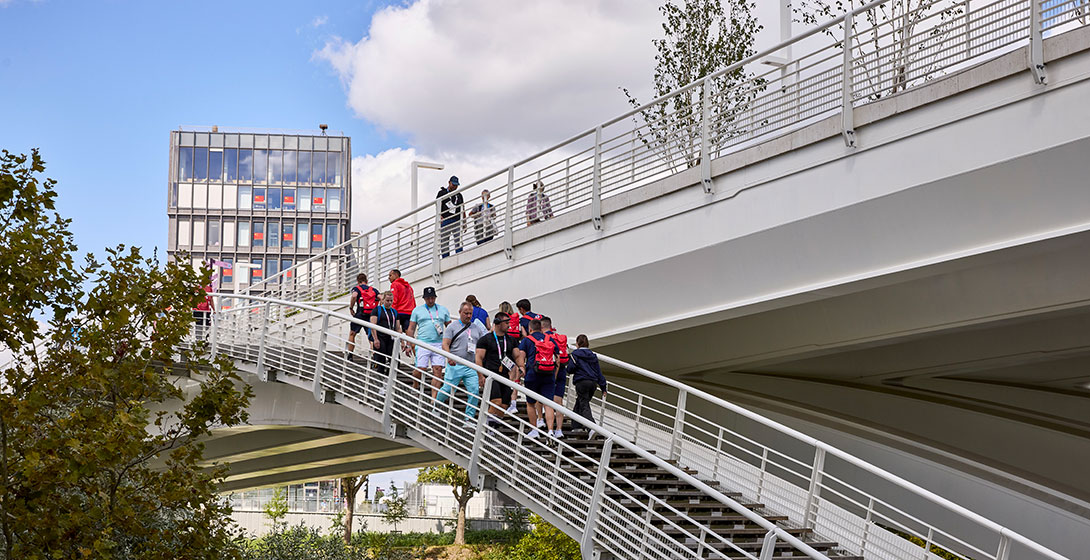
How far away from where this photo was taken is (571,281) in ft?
51.9

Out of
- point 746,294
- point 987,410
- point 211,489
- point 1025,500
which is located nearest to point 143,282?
point 211,489

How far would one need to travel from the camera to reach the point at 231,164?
256 ft

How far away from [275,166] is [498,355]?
6913 centimetres

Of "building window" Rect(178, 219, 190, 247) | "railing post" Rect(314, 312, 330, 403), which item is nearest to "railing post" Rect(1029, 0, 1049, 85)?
"railing post" Rect(314, 312, 330, 403)

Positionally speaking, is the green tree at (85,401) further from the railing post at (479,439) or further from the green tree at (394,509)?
the green tree at (394,509)

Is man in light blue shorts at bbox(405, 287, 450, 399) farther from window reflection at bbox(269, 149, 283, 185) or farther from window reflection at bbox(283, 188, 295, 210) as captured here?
window reflection at bbox(269, 149, 283, 185)

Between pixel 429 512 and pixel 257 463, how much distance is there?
30.0 m

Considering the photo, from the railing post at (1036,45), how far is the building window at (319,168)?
70900 mm

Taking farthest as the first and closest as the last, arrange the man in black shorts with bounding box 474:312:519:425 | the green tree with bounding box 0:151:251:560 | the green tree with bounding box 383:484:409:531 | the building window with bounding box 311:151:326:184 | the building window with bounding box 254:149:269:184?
the building window with bounding box 311:151:326:184
the building window with bounding box 254:149:269:184
the green tree with bounding box 383:484:409:531
the man in black shorts with bounding box 474:312:519:425
the green tree with bounding box 0:151:251:560

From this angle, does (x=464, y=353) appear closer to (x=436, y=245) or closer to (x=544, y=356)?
(x=544, y=356)

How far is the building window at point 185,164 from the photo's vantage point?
3034 inches

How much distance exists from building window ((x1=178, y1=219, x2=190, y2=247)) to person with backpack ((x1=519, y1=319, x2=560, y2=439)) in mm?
68799

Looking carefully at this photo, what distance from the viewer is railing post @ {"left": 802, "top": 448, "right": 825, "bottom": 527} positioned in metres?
10.2

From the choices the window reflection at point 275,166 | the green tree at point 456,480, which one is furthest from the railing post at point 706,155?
the window reflection at point 275,166
